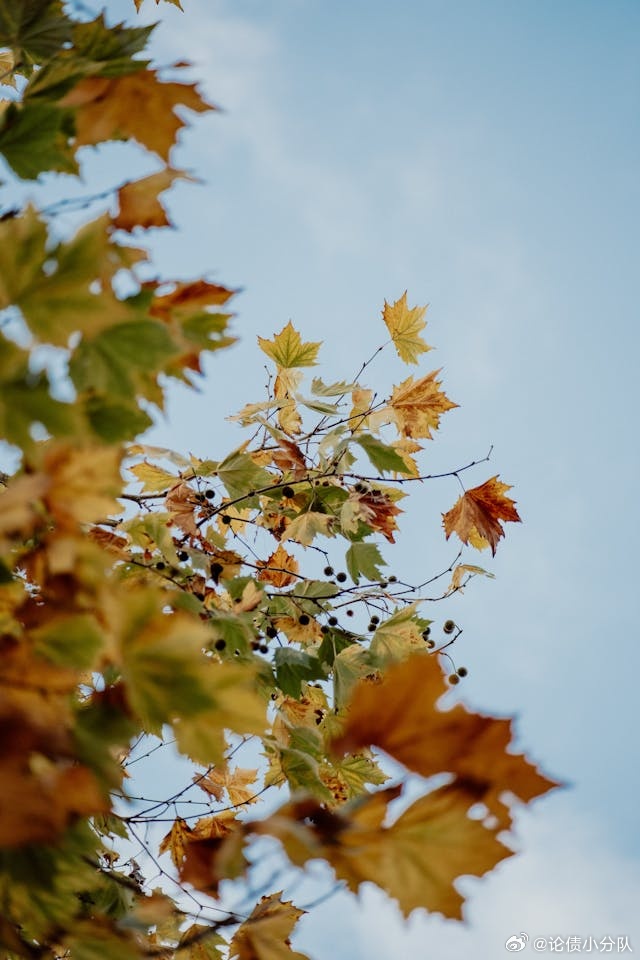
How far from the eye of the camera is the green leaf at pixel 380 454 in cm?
274

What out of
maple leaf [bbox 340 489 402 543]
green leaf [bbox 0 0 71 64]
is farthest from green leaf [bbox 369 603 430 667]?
green leaf [bbox 0 0 71 64]

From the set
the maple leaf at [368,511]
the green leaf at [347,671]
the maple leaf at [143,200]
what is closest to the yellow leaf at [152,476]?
the maple leaf at [368,511]

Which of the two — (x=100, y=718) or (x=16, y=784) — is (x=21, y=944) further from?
(x=16, y=784)

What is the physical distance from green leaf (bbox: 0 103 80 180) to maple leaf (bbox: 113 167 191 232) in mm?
149

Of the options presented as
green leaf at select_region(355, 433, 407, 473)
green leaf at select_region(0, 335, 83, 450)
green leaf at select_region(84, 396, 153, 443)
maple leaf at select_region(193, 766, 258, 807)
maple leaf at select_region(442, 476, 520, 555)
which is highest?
maple leaf at select_region(442, 476, 520, 555)

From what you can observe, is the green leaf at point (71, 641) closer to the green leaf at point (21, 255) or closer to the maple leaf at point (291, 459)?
the green leaf at point (21, 255)

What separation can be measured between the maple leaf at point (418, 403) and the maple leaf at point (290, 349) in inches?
17.2

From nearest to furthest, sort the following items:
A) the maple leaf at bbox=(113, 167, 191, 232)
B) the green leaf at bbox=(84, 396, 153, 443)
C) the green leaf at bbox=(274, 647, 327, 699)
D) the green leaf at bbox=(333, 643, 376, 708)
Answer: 1. the green leaf at bbox=(84, 396, 153, 443)
2. the maple leaf at bbox=(113, 167, 191, 232)
3. the green leaf at bbox=(274, 647, 327, 699)
4. the green leaf at bbox=(333, 643, 376, 708)

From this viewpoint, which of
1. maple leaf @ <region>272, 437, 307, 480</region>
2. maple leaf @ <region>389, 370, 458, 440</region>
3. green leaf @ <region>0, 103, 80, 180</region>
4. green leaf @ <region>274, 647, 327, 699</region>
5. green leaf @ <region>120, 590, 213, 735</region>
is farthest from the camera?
maple leaf @ <region>389, 370, 458, 440</region>

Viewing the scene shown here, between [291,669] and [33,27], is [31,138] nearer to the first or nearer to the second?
[33,27]

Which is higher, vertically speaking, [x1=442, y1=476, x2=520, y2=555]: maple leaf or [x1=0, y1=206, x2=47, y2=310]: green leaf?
[x1=442, y1=476, x2=520, y2=555]: maple leaf

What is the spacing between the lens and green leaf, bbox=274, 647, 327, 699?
2527 mm

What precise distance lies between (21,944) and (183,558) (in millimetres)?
1731

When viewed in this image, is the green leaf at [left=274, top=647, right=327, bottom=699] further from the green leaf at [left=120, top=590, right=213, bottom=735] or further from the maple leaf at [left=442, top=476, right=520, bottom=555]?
the green leaf at [left=120, top=590, right=213, bottom=735]
